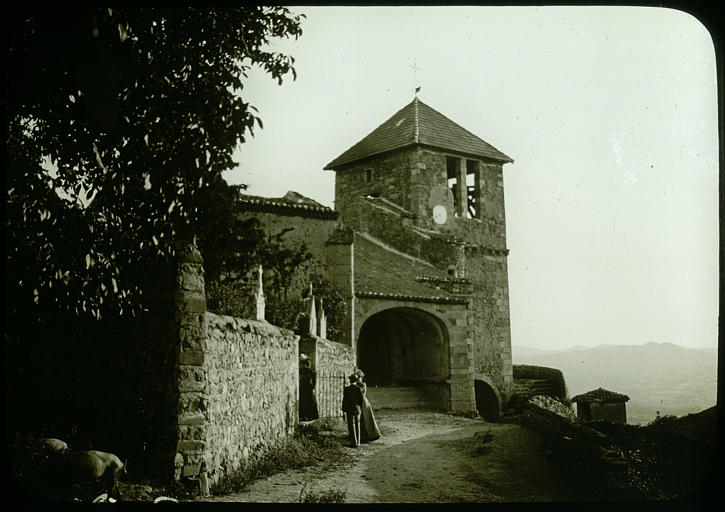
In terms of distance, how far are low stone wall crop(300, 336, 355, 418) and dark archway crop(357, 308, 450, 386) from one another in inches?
235

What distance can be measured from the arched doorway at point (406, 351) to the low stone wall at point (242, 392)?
934 cm

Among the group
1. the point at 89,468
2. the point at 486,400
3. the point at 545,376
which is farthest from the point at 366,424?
the point at 486,400

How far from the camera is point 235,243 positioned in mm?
6965

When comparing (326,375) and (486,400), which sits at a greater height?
(326,375)

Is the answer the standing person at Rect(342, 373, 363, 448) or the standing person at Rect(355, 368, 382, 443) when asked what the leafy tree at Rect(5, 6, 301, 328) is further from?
the standing person at Rect(355, 368, 382, 443)

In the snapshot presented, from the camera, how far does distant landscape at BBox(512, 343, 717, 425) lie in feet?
18.6

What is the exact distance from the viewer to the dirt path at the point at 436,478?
539 cm

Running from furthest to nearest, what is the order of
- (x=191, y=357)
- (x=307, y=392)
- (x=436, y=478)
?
(x=307, y=392)
(x=436, y=478)
(x=191, y=357)

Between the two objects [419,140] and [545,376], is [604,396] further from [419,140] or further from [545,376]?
[419,140]

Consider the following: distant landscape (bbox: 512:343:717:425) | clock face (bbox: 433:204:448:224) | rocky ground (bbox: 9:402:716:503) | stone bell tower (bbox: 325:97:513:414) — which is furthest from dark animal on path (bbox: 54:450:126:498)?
clock face (bbox: 433:204:448:224)

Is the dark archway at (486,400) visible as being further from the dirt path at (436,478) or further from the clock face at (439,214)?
the dirt path at (436,478)

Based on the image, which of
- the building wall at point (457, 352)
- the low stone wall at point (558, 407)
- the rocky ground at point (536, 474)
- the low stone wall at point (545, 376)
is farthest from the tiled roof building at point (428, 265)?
the rocky ground at point (536, 474)

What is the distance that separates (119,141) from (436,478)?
403 cm

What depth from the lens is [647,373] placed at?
669 centimetres
